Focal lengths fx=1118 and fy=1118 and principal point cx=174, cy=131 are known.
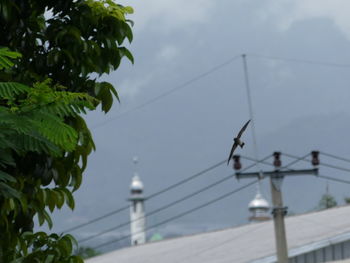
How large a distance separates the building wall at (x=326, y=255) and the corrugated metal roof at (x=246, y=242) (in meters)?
0.31

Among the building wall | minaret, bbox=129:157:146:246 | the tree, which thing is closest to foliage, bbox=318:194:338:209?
minaret, bbox=129:157:146:246

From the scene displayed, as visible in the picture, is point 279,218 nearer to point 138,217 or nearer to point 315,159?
point 315,159

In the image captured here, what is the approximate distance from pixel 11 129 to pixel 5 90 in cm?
40

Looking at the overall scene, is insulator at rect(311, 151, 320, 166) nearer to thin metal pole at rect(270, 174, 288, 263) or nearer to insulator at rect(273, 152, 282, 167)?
insulator at rect(273, 152, 282, 167)

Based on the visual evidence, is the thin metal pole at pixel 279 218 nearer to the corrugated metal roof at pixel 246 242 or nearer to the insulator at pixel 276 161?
the insulator at pixel 276 161

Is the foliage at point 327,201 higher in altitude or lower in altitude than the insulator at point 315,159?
higher

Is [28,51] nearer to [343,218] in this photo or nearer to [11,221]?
[11,221]

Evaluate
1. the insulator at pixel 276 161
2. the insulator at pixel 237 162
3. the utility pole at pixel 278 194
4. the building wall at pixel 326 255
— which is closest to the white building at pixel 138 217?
the building wall at pixel 326 255

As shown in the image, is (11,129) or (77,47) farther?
(77,47)

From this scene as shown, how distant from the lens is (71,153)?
10.8 metres

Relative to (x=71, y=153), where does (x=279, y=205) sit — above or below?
above

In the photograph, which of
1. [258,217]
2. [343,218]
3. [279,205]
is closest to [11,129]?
[279,205]

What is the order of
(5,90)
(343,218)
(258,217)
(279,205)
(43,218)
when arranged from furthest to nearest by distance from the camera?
(258,217) < (343,218) < (279,205) < (43,218) < (5,90)

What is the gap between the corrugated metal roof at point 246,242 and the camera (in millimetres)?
33000
